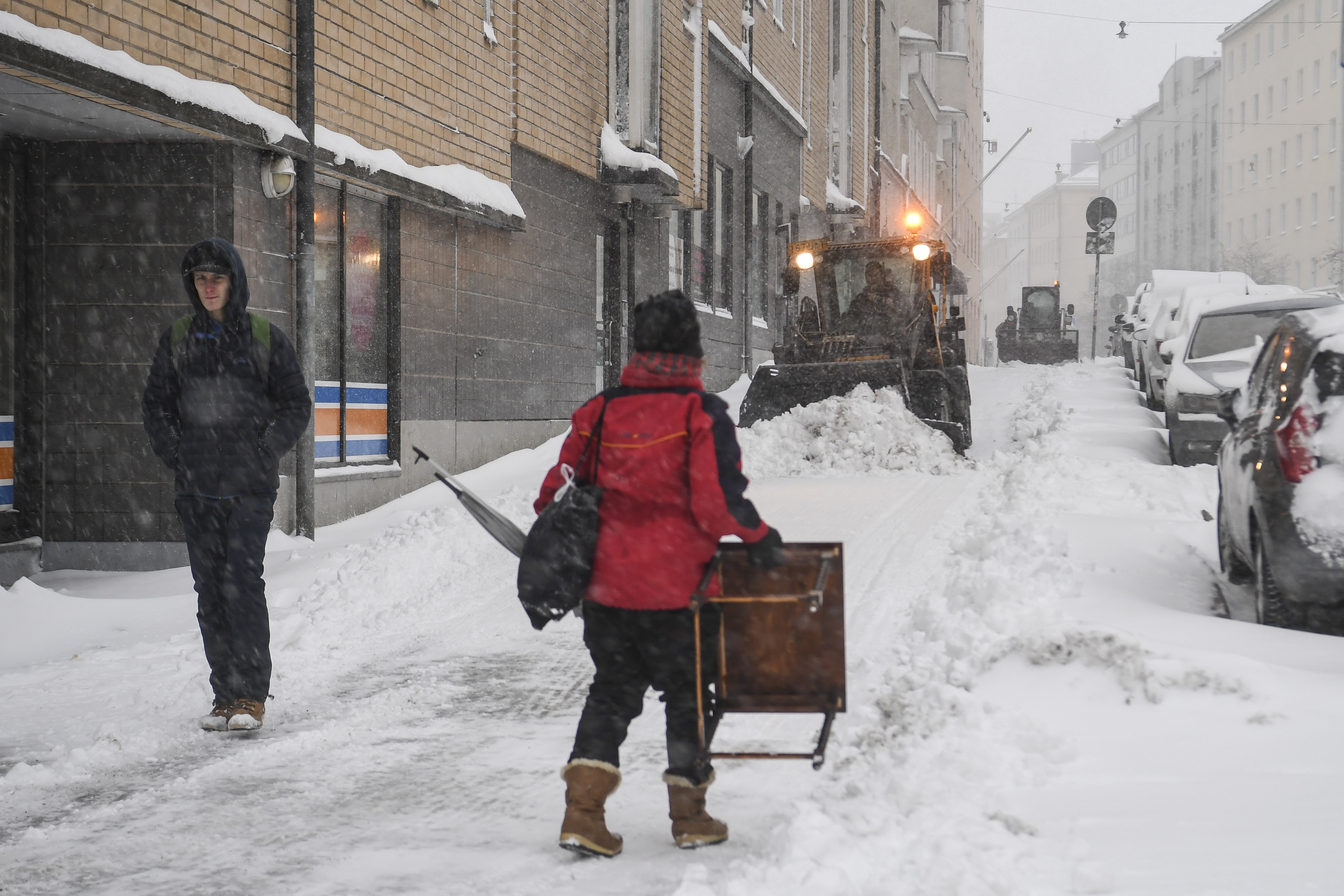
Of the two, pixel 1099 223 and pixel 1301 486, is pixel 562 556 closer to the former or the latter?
pixel 1301 486

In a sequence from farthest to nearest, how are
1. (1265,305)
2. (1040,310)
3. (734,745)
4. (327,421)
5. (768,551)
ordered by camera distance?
(1040,310) < (1265,305) < (327,421) < (734,745) < (768,551)

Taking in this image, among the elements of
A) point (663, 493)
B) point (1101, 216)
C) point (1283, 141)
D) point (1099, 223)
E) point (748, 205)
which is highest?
point (1283, 141)

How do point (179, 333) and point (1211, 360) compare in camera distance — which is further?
point (1211, 360)

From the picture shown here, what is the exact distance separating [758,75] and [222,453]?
19.3 meters

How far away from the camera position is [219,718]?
204 inches

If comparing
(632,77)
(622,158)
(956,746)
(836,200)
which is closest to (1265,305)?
(622,158)

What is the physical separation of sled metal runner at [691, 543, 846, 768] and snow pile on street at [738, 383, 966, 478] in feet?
32.8

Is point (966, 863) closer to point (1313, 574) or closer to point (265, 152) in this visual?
point (1313, 574)

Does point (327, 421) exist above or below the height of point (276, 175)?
below

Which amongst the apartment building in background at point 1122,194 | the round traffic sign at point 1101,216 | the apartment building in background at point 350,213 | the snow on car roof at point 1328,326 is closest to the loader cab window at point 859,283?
the apartment building in background at point 350,213

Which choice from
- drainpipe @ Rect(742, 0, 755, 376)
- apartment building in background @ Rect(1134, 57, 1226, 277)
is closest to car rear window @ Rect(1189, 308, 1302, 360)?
drainpipe @ Rect(742, 0, 755, 376)

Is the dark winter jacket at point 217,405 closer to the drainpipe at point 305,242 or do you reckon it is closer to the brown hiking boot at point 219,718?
the brown hiking boot at point 219,718

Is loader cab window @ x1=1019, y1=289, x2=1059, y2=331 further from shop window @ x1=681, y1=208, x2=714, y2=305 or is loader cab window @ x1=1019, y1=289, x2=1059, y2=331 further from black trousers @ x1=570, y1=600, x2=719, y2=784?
black trousers @ x1=570, y1=600, x2=719, y2=784

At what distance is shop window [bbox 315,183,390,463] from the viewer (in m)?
10.6
